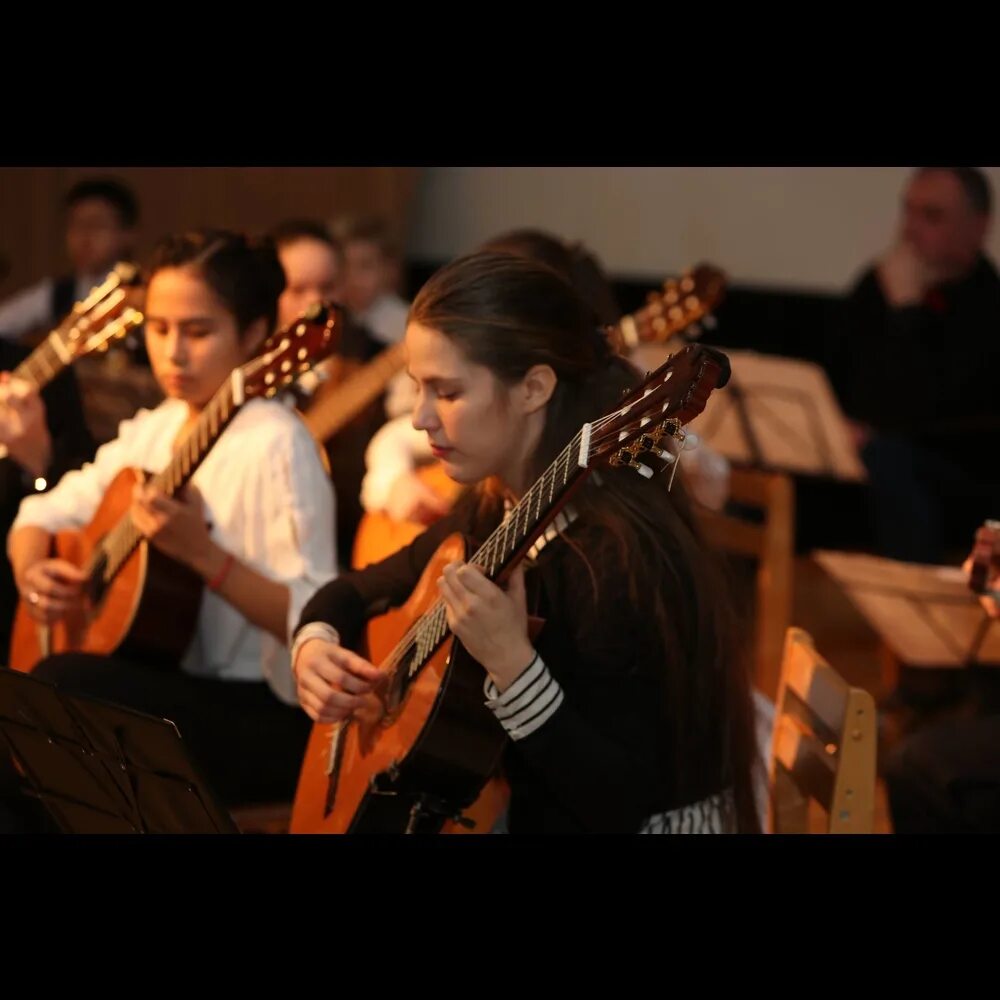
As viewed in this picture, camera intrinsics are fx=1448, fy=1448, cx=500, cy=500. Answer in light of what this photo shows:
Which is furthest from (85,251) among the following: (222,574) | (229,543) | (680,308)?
(222,574)

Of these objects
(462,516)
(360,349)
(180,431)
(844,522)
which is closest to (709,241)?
(844,522)

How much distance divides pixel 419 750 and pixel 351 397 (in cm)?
200

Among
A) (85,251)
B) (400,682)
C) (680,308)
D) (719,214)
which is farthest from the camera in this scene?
(719,214)

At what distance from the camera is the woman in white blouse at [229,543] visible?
222 cm

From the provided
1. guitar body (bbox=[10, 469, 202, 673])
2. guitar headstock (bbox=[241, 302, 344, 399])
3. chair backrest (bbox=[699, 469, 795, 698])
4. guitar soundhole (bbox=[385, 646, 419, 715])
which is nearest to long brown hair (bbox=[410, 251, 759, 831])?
guitar soundhole (bbox=[385, 646, 419, 715])

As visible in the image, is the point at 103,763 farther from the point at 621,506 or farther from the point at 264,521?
the point at 264,521

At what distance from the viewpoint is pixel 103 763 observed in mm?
1582

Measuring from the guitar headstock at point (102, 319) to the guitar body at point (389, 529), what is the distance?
0.66m

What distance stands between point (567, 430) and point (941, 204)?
110 inches

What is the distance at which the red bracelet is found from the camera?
2221mm

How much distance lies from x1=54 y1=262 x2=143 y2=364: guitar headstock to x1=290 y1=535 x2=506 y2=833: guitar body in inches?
33.5

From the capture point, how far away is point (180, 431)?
8.13 ft

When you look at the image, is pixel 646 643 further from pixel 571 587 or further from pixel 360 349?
pixel 360 349

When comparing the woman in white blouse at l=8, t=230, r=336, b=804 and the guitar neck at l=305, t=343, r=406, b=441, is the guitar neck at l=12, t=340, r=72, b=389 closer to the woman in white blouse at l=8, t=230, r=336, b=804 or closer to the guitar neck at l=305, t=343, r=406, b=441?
the woman in white blouse at l=8, t=230, r=336, b=804
